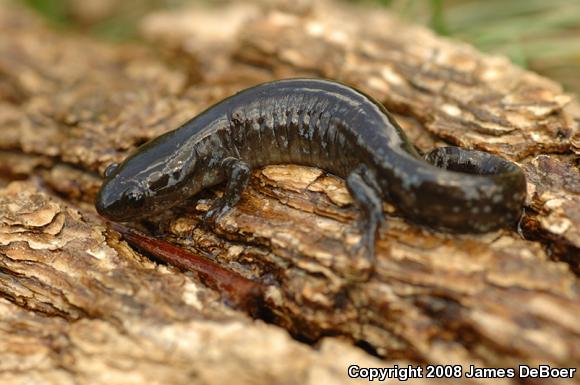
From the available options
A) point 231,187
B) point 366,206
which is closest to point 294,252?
point 366,206

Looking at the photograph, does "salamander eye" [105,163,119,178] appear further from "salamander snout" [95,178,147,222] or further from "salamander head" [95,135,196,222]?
"salamander snout" [95,178,147,222]

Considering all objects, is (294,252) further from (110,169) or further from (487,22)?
(487,22)

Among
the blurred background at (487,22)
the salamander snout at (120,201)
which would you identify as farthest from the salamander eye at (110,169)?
the blurred background at (487,22)

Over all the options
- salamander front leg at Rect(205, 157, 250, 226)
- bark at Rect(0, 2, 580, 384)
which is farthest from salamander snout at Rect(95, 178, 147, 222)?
salamander front leg at Rect(205, 157, 250, 226)

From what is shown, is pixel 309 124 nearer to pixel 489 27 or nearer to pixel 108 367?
pixel 108 367

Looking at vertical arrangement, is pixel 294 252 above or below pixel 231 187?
below
